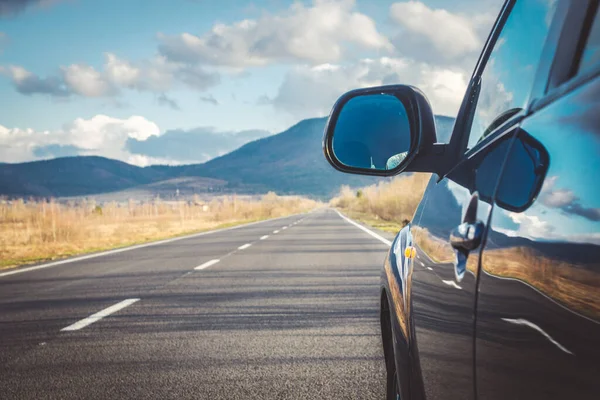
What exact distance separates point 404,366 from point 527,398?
1.18m

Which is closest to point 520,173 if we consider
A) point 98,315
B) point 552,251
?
point 552,251

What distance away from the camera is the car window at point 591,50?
1063 mm

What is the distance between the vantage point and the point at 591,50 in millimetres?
1092

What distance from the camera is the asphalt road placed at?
362 centimetres

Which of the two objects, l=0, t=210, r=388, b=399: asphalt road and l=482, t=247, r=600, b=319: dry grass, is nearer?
l=482, t=247, r=600, b=319: dry grass

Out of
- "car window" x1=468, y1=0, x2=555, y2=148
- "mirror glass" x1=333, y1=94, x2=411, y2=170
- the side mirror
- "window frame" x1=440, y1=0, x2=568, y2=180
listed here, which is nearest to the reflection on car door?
"window frame" x1=440, y1=0, x2=568, y2=180

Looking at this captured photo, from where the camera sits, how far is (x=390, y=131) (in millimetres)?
2203

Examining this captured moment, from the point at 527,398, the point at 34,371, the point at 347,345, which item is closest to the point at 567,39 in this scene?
the point at 527,398

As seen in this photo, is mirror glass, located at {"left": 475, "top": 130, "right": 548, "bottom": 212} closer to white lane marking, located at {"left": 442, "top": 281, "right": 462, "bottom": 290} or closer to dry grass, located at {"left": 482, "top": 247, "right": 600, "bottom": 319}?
dry grass, located at {"left": 482, "top": 247, "right": 600, "bottom": 319}

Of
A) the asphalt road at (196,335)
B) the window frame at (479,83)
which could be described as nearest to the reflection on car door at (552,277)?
the window frame at (479,83)

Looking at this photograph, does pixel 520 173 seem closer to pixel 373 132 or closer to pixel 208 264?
pixel 373 132

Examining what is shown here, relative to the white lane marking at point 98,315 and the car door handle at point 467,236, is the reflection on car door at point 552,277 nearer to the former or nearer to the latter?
the car door handle at point 467,236

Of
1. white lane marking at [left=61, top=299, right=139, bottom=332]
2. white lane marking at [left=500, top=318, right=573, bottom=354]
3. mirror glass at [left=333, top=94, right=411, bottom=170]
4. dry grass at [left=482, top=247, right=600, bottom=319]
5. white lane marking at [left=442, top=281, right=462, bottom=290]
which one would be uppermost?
mirror glass at [left=333, top=94, right=411, bottom=170]

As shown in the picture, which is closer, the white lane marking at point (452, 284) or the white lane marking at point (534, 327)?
the white lane marking at point (534, 327)
